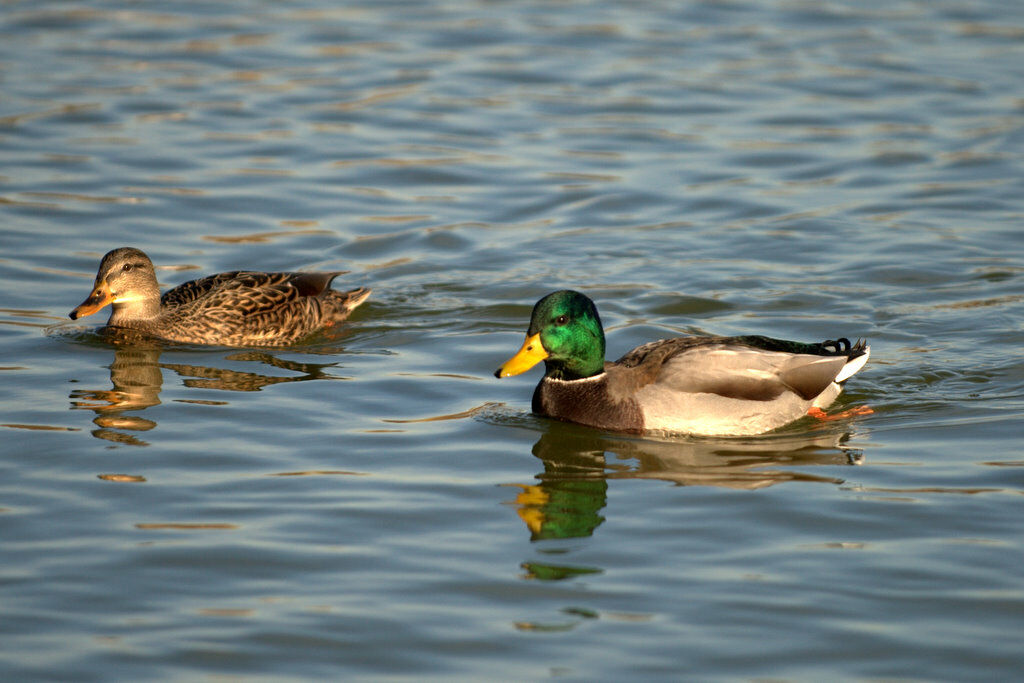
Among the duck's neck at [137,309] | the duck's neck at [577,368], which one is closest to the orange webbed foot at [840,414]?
the duck's neck at [577,368]

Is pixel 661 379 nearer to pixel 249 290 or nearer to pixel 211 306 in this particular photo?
pixel 249 290

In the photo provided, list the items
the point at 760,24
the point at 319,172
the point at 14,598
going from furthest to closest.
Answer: the point at 760,24 → the point at 319,172 → the point at 14,598

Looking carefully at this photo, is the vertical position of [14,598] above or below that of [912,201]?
below

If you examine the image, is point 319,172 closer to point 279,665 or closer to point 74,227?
point 74,227

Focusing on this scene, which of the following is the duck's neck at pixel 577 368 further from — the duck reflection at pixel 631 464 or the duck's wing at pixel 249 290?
the duck's wing at pixel 249 290

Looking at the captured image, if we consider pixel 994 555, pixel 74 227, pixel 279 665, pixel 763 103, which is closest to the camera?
pixel 279 665

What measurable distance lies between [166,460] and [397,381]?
77.3 inches

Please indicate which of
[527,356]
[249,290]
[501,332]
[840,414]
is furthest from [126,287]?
[840,414]

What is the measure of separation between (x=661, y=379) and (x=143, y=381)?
3443mm

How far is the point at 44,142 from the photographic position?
14992mm

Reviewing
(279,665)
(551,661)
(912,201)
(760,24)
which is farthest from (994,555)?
→ (760,24)

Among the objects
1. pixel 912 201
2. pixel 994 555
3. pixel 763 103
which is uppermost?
pixel 763 103

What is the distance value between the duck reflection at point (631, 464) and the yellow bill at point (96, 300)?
351 cm

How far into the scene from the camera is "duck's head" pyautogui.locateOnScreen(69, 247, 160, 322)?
10180mm
